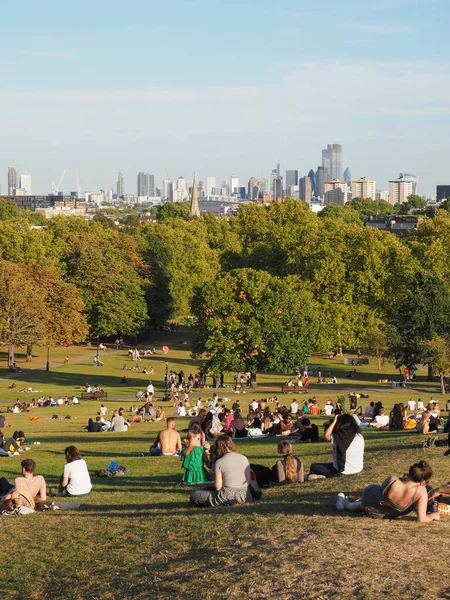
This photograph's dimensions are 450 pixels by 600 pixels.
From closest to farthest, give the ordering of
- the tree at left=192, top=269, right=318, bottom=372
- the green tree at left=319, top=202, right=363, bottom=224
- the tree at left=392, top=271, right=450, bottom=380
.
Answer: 1. the tree at left=192, top=269, right=318, bottom=372
2. the tree at left=392, top=271, right=450, bottom=380
3. the green tree at left=319, top=202, right=363, bottom=224

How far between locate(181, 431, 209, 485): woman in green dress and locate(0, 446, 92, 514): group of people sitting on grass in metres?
1.70

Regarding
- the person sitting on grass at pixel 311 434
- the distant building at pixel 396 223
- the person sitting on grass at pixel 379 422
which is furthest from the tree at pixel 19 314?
the distant building at pixel 396 223

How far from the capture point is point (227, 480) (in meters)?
14.4

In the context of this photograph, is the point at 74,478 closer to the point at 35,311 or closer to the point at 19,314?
the point at 35,311

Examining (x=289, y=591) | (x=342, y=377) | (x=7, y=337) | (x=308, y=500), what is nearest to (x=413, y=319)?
(x=342, y=377)

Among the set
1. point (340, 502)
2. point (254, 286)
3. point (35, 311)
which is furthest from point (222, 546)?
point (35, 311)

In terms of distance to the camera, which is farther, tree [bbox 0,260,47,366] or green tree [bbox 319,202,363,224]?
green tree [bbox 319,202,363,224]

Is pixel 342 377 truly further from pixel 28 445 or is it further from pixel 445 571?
pixel 445 571

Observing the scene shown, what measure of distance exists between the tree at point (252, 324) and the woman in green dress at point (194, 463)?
37142 millimetres

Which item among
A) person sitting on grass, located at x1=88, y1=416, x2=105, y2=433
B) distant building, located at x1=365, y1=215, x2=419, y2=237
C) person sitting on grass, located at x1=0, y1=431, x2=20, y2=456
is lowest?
person sitting on grass, located at x1=88, y1=416, x2=105, y2=433

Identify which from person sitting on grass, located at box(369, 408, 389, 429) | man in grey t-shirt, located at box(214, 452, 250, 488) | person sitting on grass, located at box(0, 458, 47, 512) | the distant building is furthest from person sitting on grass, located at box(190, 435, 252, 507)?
the distant building

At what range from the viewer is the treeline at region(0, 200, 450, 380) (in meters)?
57.8

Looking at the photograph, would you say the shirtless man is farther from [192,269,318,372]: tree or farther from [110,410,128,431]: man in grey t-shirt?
[192,269,318,372]: tree

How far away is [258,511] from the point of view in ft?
44.9
